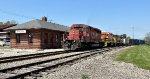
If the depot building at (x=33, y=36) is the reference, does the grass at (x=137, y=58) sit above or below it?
below

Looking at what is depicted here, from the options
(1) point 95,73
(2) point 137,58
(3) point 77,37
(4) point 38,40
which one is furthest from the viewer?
(4) point 38,40

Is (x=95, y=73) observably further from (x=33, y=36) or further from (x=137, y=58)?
(x=33, y=36)

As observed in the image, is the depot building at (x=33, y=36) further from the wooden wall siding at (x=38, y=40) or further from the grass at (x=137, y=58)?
the grass at (x=137, y=58)

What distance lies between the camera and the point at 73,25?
35531 millimetres

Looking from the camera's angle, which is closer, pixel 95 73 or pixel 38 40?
pixel 95 73

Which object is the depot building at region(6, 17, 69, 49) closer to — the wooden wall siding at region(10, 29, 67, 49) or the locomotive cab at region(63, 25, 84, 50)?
the wooden wall siding at region(10, 29, 67, 49)

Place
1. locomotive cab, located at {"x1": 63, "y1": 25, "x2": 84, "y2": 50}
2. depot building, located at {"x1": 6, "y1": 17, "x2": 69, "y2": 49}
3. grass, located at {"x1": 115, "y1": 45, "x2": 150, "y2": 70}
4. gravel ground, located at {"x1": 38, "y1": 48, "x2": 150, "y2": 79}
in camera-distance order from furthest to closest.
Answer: depot building, located at {"x1": 6, "y1": 17, "x2": 69, "y2": 49}, locomotive cab, located at {"x1": 63, "y1": 25, "x2": 84, "y2": 50}, grass, located at {"x1": 115, "y1": 45, "x2": 150, "y2": 70}, gravel ground, located at {"x1": 38, "y1": 48, "x2": 150, "y2": 79}

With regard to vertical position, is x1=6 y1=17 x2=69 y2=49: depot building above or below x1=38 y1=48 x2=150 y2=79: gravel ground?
above

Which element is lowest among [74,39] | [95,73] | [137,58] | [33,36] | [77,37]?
[95,73]

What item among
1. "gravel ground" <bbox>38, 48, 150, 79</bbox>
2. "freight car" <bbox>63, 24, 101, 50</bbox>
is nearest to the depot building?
"freight car" <bbox>63, 24, 101, 50</bbox>

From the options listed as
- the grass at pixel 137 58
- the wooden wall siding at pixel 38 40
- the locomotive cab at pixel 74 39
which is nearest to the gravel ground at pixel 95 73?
the grass at pixel 137 58

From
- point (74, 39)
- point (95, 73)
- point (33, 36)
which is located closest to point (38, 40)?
point (33, 36)

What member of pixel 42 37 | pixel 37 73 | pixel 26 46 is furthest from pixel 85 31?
pixel 37 73

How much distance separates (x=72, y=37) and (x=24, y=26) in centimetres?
1133
